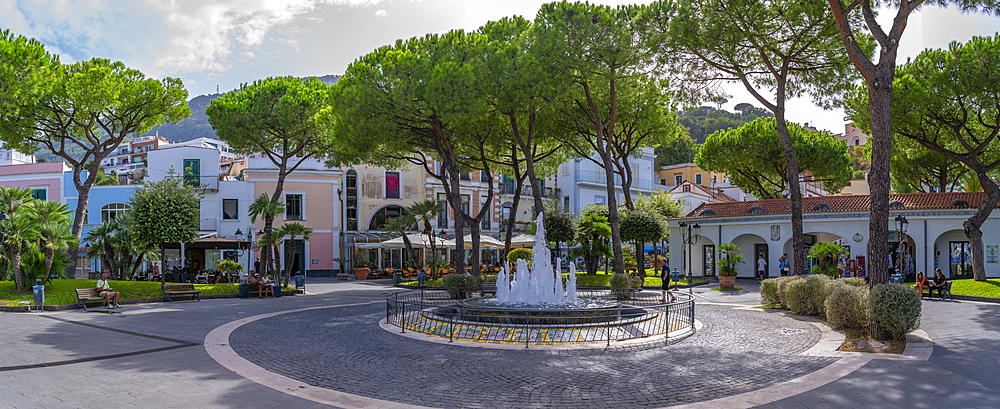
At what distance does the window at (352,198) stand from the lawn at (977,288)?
32092 mm

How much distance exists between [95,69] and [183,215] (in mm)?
6642

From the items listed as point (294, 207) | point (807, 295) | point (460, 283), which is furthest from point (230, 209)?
point (807, 295)

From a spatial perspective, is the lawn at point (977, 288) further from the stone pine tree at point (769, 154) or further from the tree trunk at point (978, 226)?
the stone pine tree at point (769, 154)

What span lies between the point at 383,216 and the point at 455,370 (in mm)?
34934

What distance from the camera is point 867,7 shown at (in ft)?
41.4

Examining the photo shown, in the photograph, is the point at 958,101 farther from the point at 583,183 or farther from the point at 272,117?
the point at 583,183

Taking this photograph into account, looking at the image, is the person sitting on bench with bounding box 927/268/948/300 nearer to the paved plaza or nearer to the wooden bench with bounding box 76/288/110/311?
the paved plaza

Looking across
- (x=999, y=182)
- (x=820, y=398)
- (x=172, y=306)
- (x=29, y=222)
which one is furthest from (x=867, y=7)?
(x=999, y=182)

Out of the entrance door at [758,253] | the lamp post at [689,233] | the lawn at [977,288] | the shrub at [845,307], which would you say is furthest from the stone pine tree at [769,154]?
the shrub at [845,307]

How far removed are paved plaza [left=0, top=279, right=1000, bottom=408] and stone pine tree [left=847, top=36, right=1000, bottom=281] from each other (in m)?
13.0

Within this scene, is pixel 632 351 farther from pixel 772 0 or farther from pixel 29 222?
pixel 29 222

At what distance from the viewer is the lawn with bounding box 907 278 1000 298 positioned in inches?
786

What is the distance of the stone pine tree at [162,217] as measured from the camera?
23031 millimetres

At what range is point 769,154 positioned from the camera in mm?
36031
